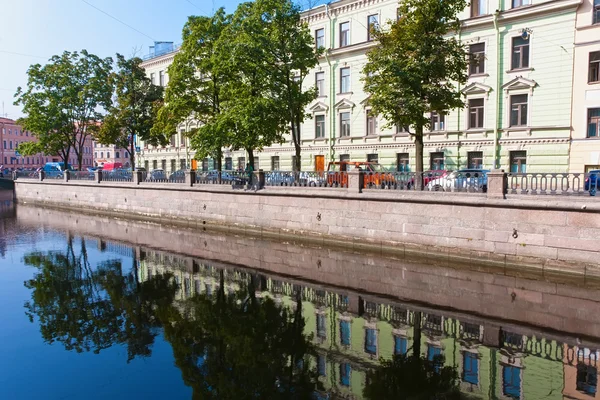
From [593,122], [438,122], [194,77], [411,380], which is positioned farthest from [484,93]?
[411,380]

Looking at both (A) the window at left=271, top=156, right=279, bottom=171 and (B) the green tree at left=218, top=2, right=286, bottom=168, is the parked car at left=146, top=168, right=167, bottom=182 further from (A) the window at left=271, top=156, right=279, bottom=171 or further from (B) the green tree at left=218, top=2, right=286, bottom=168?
(A) the window at left=271, top=156, right=279, bottom=171

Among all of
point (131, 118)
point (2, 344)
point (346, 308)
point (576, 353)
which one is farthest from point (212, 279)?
point (131, 118)

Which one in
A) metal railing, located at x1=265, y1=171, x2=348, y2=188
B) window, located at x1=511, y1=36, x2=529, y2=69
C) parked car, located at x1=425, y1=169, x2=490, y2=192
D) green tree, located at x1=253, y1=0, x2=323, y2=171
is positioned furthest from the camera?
window, located at x1=511, y1=36, x2=529, y2=69

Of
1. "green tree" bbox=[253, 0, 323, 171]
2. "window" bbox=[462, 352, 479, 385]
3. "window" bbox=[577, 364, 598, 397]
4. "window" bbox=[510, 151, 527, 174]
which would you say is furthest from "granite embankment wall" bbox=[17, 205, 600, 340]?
"window" bbox=[510, 151, 527, 174]

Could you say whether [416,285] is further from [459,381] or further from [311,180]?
[311,180]

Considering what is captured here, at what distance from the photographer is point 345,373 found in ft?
27.2

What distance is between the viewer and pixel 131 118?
34938 mm

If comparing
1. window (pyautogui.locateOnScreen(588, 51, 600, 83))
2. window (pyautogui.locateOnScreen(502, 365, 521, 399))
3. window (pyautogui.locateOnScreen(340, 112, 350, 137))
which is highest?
window (pyautogui.locateOnScreen(588, 51, 600, 83))

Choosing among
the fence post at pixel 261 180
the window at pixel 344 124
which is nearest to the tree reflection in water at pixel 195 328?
the fence post at pixel 261 180

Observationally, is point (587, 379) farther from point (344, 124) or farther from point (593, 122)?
point (344, 124)

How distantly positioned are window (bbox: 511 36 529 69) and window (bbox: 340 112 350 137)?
34.2 feet

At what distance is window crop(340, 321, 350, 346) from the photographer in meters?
9.77

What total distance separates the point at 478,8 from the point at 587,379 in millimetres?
22107

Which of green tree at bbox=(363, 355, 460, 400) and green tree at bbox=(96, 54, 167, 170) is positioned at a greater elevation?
green tree at bbox=(96, 54, 167, 170)
